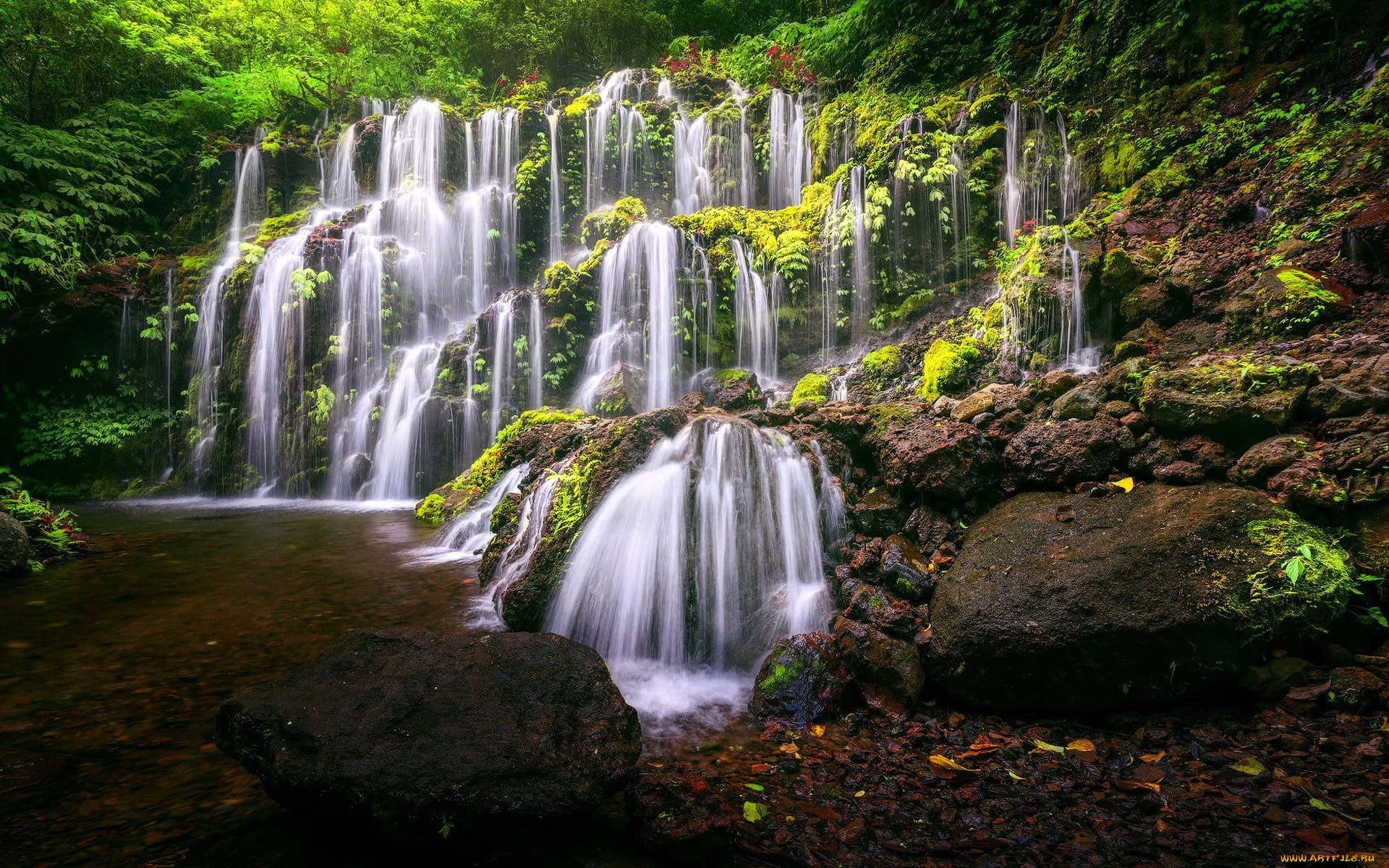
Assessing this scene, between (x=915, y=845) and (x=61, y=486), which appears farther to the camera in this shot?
(x=61, y=486)

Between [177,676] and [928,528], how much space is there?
17.6 feet

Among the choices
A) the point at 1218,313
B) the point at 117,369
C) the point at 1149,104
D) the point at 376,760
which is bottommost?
the point at 376,760

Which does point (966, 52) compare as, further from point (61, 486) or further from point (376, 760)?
point (61, 486)

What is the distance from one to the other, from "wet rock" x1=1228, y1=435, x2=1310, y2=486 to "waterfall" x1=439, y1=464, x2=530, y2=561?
21.1 feet

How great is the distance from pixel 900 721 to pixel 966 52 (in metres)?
14.7

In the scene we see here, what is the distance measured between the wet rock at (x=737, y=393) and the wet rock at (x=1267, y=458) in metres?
5.76

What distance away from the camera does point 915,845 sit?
206 cm

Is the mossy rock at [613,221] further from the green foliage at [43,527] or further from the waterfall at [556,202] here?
the green foliage at [43,527]

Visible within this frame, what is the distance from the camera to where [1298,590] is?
8.92ft

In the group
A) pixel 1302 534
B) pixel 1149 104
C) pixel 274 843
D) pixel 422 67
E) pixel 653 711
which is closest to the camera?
pixel 274 843

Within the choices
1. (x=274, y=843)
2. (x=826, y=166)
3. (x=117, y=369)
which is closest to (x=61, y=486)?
(x=117, y=369)

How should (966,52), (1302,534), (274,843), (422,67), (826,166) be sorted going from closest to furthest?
(274,843) < (1302,534) < (966,52) < (826,166) < (422,67)

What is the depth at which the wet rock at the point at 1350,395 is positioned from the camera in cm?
318

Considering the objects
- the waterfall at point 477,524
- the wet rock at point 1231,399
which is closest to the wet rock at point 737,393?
the waterfall at point 477,524
